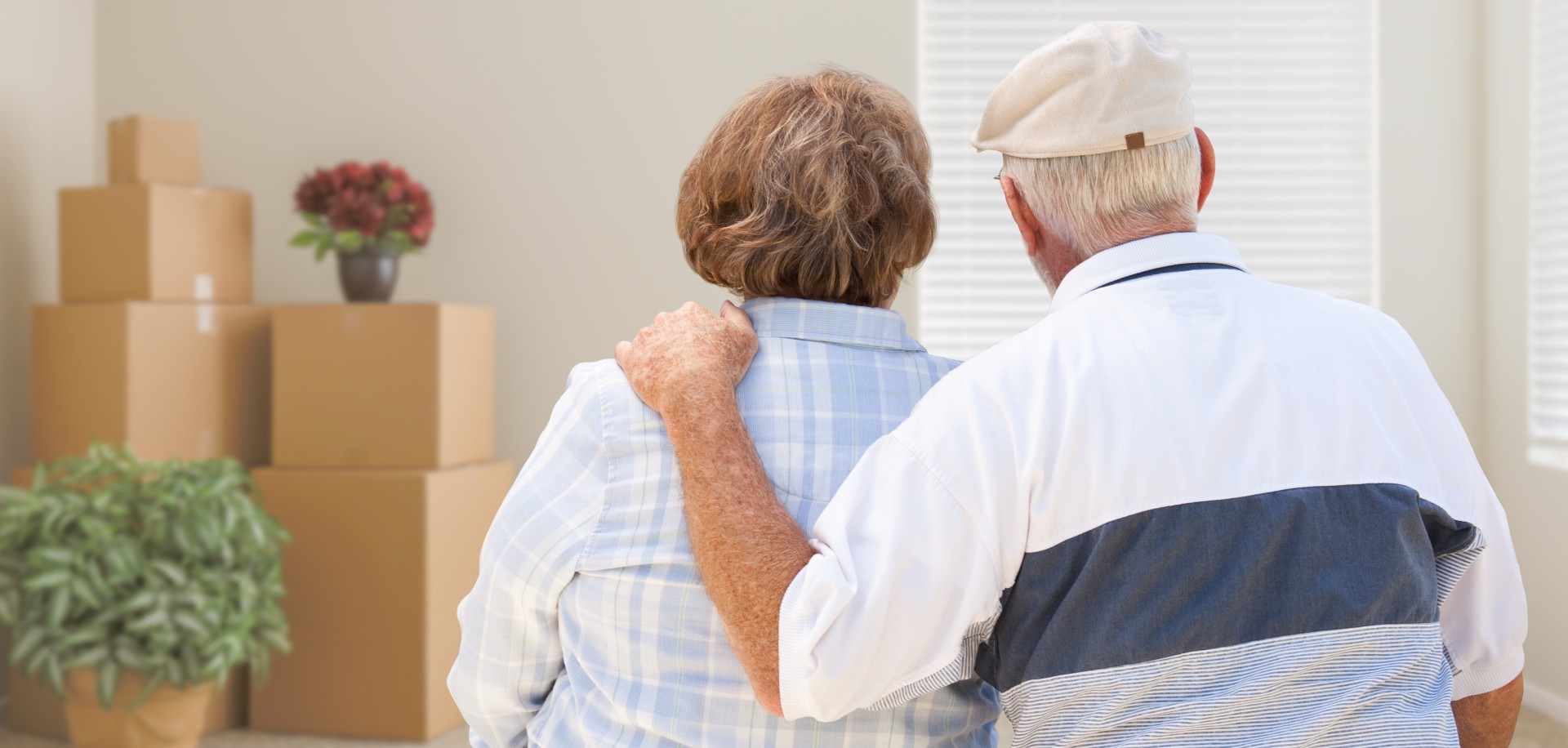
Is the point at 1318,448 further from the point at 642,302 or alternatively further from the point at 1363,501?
the point at 642,302

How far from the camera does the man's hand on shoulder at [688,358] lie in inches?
38.3

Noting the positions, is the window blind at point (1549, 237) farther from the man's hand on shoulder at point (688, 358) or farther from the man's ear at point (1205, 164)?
the man's hand on shoulder at point (688, 358)

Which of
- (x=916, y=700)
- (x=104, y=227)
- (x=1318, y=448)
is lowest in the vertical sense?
(x=916, y=700)

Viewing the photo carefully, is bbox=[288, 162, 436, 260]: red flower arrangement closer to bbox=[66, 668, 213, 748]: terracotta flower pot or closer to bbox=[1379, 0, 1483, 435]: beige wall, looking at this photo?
bbox=[66, 668, 213, 748]: terracotta flower pot

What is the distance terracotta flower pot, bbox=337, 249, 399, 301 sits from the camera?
331cm

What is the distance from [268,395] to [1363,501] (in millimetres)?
3238

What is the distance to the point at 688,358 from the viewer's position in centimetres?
99

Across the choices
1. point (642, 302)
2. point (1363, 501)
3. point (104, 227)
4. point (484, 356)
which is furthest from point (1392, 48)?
point (104, 227)

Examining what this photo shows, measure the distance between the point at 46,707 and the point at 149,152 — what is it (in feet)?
4.98

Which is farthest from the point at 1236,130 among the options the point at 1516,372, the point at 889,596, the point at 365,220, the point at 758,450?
the point at 889,596

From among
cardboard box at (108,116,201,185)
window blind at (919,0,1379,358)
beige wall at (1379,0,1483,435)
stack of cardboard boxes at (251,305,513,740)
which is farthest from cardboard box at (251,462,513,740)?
beige wall at (1379,0,1483,435)

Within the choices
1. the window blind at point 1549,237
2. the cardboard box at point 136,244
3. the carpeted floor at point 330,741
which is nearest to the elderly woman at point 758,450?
the carpeted floor at point 330,741

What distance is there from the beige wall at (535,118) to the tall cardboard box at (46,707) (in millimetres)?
1016

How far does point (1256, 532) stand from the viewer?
835 mm
